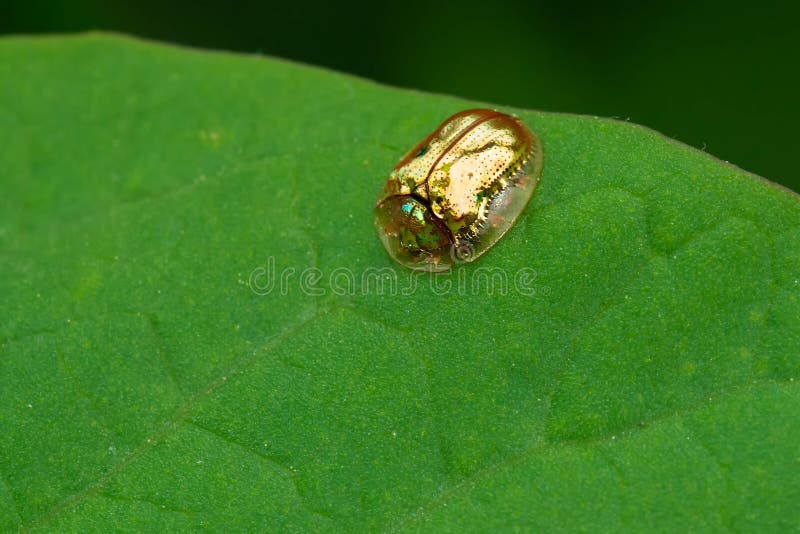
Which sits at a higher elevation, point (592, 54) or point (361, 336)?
point (592, 54)

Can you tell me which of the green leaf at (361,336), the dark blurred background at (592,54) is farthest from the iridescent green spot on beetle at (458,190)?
the dark blurred background at (592,54)

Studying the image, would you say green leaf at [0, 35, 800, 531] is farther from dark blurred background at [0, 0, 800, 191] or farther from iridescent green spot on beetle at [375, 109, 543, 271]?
dark blurred background at [0, 0, 800, 191]

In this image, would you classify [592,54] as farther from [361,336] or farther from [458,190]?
[361,336]

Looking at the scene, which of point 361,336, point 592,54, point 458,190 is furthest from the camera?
point 592,54

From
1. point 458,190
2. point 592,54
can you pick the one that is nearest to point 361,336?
point 458,190

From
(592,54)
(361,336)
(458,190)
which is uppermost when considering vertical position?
(592,54)
